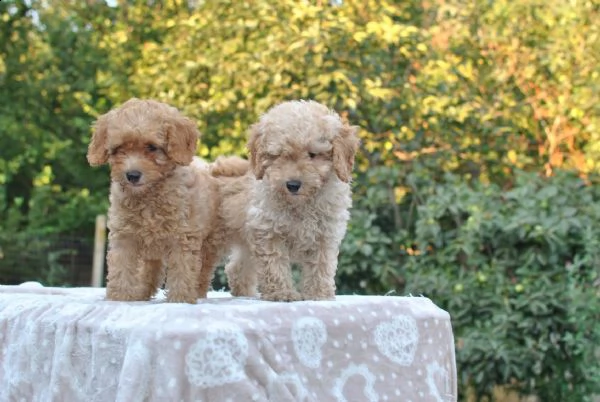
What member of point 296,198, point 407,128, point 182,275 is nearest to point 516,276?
point 407,128

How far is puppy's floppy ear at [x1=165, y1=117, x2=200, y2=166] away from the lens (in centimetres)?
360

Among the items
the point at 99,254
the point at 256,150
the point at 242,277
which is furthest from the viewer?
the point at 99,254

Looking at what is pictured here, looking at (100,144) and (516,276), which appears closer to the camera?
(100,144)

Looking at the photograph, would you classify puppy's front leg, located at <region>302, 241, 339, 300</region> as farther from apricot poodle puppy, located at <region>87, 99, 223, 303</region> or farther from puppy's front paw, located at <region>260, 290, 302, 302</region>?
apricot poodle puppy, located at <region>87, 99, 223, 303</region>

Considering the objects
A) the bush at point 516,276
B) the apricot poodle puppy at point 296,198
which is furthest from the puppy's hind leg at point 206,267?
the bush at point 516,276

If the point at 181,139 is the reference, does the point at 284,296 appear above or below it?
below

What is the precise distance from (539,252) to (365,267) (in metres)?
1.41

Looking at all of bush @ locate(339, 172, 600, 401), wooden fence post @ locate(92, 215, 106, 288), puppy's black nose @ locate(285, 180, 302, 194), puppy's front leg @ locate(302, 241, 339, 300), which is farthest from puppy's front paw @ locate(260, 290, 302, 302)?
wooden fence post @ locate(92, 215, 106, 288)

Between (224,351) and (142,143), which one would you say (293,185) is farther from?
(224,351)

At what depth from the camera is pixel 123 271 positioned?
149 inches

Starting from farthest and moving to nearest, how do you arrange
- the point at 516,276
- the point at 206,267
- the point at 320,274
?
the point at 516,276
the point at 206,267
the point at 320,274

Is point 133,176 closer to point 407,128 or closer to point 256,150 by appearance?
point 256,150

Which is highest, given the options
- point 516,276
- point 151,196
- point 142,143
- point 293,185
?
point 142,143

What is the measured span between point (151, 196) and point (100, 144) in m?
0.30
